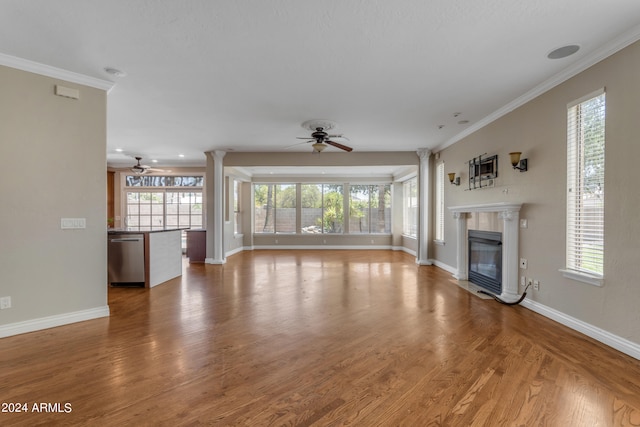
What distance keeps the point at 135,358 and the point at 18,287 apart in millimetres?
1661

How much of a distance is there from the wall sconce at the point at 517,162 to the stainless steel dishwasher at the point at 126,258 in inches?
225

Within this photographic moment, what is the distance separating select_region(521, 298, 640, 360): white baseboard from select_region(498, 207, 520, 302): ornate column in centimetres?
23

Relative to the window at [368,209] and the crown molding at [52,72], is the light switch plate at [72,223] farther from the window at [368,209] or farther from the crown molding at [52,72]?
the window at [368,209]

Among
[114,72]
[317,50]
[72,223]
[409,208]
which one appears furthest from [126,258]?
[409,208]

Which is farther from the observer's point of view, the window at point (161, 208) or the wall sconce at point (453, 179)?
the window at point (161, 208)

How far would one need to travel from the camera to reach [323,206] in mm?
10633

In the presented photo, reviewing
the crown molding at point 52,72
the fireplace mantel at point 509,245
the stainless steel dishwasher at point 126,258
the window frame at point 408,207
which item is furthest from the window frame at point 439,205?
the crown molding at point 52,72

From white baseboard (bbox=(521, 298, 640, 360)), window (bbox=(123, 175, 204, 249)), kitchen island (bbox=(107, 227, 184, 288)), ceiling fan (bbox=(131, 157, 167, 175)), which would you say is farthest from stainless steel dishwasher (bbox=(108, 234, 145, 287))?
white baseboard (bbox=(521, 298, 640, 360))

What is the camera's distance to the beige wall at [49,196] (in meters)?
3.07

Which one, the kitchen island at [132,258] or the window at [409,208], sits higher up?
the window at [409,208]

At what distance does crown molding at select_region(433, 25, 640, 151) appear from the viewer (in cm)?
266

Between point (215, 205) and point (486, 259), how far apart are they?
583cm

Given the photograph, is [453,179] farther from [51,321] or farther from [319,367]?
[51,321]

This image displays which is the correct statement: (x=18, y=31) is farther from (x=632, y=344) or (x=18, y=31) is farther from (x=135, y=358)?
(x=632, y=344)
